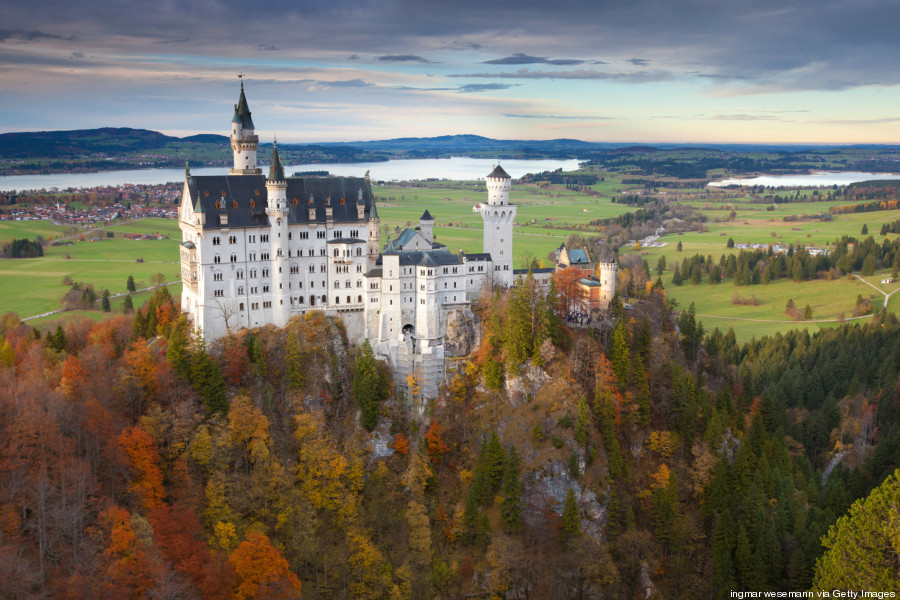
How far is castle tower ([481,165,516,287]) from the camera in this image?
286 ft

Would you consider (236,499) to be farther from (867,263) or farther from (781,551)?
(867,263)

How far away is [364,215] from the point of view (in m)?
81.4

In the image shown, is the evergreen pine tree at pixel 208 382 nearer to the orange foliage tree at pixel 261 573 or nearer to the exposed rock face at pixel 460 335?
the orange foliage tree at pixel 261 573

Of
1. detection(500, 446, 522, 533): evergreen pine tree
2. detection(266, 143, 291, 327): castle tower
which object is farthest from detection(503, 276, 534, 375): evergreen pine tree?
detection(266, 143, 291, 327): castle tower

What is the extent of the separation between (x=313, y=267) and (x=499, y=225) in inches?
864

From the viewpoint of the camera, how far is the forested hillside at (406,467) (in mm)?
57656

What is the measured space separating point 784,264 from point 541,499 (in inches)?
4889

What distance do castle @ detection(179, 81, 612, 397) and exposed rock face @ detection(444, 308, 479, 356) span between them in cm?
13

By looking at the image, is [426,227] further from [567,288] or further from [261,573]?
[261,573]

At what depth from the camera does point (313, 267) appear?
80.1 meters

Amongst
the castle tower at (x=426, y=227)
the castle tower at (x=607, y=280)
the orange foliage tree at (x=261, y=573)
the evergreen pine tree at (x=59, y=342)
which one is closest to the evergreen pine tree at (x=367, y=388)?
the castle tower at (x=426, y=227)

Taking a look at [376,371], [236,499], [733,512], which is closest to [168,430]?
[236,499]

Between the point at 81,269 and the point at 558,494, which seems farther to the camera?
the point at 81,269

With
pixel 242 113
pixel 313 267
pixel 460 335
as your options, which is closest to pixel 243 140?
pixel 242 113
